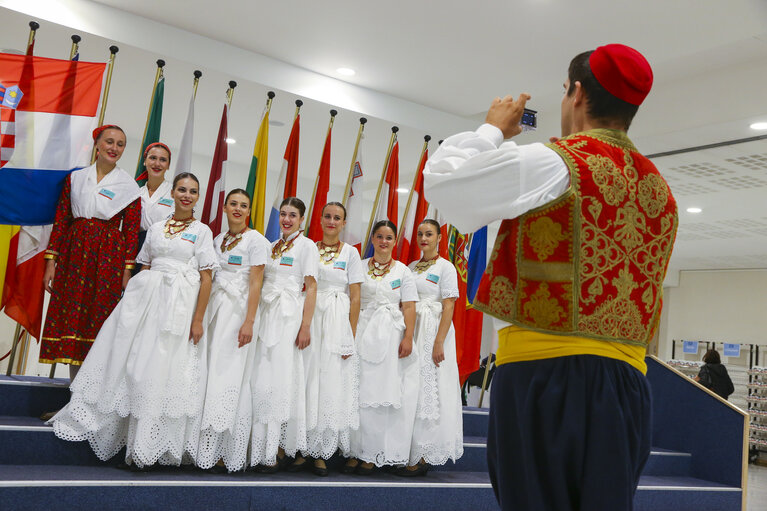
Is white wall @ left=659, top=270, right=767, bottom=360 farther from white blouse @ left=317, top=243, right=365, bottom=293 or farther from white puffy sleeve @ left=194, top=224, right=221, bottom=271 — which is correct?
white puffy sleeve @ left=194, top=224, right=221, bottom=271

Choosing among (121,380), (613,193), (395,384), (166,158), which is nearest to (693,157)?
(395,384)

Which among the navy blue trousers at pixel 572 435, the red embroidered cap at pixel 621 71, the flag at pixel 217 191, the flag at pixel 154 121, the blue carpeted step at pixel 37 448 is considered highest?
the flag at pixel 154 121

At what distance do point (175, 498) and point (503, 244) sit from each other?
2.65 m

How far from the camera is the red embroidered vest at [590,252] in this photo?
4.19 feet

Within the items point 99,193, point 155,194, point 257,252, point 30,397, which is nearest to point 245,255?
point 257,252

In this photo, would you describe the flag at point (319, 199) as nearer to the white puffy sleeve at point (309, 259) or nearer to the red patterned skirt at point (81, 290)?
the white puffy sleeve at point (309, 259)

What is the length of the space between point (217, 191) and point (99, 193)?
149cm

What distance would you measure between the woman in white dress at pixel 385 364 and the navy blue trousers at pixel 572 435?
3124 mm

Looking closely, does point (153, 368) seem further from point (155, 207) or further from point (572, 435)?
point (572, 435)

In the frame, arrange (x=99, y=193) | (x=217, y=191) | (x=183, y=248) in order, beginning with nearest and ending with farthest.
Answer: (x=183, y=248), (x=99, y=193), (x=217, y=191)

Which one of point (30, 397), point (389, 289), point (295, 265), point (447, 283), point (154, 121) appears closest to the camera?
point (30, 397)

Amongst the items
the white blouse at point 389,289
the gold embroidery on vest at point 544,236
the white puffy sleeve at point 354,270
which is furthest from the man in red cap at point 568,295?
the white blouse at point 389,289

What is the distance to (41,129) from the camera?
433 centimetres

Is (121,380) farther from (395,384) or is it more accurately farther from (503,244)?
(503,244)
